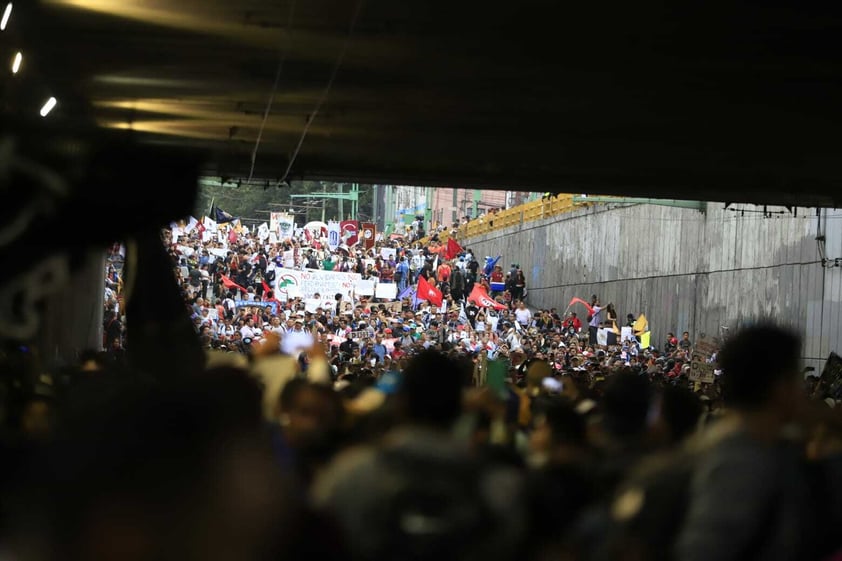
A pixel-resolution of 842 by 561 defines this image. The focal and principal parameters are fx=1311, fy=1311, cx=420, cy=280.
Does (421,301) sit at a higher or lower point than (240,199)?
lower

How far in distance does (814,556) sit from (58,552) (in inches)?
119

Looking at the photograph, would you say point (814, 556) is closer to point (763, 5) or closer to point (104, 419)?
point (104, 419)

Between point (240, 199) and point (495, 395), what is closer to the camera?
point (495, 395)

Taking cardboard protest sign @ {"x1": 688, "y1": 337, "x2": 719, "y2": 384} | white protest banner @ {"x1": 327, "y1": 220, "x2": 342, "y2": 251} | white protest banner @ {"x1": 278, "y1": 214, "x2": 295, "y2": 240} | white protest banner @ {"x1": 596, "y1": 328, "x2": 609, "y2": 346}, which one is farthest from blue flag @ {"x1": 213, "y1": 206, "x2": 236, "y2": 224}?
cardboard protest sign @ {"x1": 688, "y1": 337, "x2": 719, "y2": 384}

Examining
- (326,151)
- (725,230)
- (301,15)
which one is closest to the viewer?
(301,15)

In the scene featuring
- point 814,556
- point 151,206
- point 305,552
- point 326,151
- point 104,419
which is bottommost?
point 814,556

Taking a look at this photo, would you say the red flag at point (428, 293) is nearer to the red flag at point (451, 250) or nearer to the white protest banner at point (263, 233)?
the red flag at point (451, 250)

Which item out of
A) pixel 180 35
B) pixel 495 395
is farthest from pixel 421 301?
pixel 495 395

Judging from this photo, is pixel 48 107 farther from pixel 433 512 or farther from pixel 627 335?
pixel 627 335

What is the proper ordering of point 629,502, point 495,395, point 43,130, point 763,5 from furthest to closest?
1. point 763,5
2. point 495,395
3. point 629,502
4. point 43,130

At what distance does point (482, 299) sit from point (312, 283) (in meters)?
5.10

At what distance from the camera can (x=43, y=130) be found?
155 inches

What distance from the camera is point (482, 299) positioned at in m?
38.7

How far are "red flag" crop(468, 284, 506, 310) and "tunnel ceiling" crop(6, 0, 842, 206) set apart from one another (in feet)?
46.1
